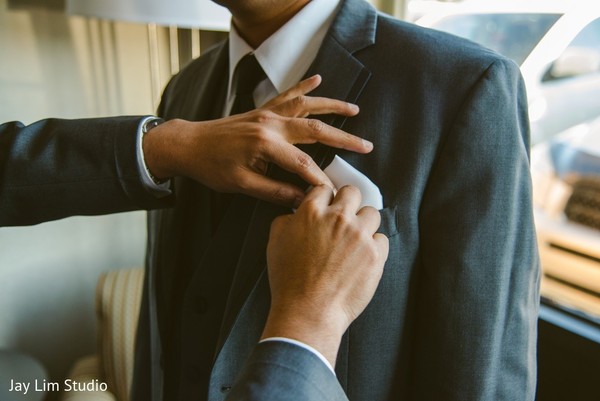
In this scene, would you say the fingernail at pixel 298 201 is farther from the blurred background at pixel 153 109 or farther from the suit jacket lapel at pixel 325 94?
the blurred background at pixel 153 109

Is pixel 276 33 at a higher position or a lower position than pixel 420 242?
higher

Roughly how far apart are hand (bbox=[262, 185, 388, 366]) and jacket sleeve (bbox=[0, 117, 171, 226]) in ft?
1.04

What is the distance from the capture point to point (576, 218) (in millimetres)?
1244

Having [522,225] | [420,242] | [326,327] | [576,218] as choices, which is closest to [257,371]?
[326,327]

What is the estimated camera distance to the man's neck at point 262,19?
72cm

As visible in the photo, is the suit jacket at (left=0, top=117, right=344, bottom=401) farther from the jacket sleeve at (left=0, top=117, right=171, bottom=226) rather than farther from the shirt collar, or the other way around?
the shirt collar

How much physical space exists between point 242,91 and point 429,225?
415mm

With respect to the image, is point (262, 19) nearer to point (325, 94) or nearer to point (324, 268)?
point (325, 94)

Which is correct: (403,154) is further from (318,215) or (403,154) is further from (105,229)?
(105,229)

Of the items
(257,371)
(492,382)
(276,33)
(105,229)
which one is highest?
(276,33)

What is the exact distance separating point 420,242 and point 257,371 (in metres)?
0.31

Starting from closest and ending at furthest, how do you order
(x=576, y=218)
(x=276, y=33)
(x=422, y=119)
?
(x=422, y=119) → (x=276, y=33) → (x=576, y=218)

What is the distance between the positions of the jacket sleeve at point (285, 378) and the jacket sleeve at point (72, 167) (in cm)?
38

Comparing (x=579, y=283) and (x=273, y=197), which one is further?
(x=579, y=283)
